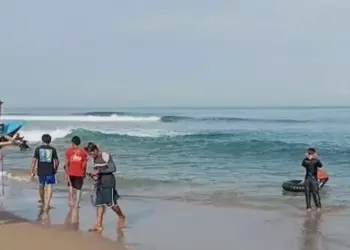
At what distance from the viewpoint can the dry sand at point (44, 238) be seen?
A: 815 cm

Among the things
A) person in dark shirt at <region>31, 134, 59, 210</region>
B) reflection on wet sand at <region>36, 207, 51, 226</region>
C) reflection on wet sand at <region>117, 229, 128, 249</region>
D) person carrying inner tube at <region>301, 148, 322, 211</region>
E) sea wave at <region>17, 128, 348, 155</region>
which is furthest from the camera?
sea wave at <region>17, 128, 348, 155</region>

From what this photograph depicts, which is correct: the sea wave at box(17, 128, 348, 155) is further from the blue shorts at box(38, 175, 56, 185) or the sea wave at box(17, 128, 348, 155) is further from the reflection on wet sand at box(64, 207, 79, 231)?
the blue shorts at box(38, 175, 56, 185)

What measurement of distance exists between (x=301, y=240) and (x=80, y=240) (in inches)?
132

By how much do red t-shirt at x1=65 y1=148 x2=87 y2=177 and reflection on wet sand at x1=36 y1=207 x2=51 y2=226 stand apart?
87 centimetres

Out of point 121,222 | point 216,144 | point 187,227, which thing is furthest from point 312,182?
point 216,144

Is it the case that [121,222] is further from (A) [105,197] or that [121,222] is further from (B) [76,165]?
(B) [76,165]

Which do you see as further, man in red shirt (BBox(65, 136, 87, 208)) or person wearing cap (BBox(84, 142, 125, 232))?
man in red shirt (BBox(65, 136, 87, 208))

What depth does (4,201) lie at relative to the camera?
1241 cm

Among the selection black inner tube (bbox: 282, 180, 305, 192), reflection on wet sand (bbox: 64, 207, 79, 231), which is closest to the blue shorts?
reflection on wet sand (bbox: 64, 207, 79, 231)

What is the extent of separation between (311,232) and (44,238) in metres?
4.34

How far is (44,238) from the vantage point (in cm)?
857

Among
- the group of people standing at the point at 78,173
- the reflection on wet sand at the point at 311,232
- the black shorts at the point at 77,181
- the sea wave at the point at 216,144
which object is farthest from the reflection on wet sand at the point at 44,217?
the sea wave at the point at 216,144

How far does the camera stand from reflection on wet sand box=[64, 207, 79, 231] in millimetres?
9834

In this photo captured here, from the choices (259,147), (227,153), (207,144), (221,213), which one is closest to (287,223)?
(221,213)
